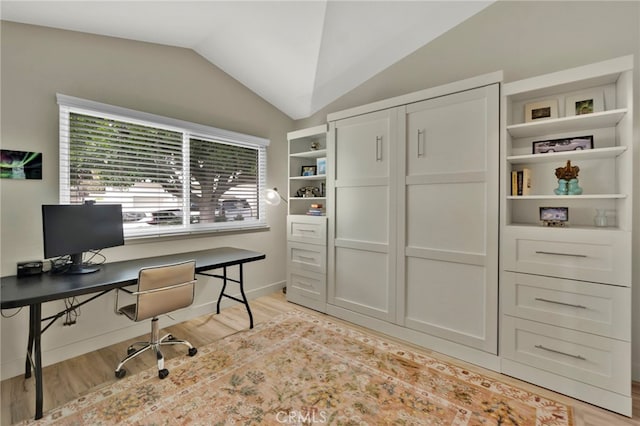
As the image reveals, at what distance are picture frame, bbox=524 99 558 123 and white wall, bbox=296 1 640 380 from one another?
0.33 meters

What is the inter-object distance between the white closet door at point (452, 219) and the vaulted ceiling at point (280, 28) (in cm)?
88

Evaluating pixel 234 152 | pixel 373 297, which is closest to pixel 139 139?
pixel 234 152

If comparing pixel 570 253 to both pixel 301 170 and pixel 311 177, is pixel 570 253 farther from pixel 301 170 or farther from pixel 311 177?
pixel 301 170

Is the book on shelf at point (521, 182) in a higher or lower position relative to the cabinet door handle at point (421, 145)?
lower

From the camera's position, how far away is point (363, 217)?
114 inches

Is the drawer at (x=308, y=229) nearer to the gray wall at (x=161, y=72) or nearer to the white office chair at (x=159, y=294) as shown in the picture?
the gray wall at (x=161, y=72)

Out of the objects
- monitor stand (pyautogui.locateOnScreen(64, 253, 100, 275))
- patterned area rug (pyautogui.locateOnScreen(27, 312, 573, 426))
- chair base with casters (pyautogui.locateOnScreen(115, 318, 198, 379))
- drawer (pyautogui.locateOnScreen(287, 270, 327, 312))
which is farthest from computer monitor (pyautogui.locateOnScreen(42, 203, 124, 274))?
drawer (pyautogui.locateOnScreen(287, 270, 327, 312))

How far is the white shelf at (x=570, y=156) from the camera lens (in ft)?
5.99

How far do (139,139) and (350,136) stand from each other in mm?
2045

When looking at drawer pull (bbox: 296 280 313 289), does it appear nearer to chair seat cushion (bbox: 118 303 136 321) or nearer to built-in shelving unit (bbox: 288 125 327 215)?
built-in shelving unit (bbox: 288 125 327 215)

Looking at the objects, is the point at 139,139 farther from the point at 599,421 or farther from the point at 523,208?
the point at 599,421

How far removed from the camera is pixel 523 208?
2.37 meters

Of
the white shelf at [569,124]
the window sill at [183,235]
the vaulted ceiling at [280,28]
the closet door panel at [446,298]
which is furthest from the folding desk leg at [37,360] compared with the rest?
the white shelf at [569,124]

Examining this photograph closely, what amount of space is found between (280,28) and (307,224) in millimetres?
1978
